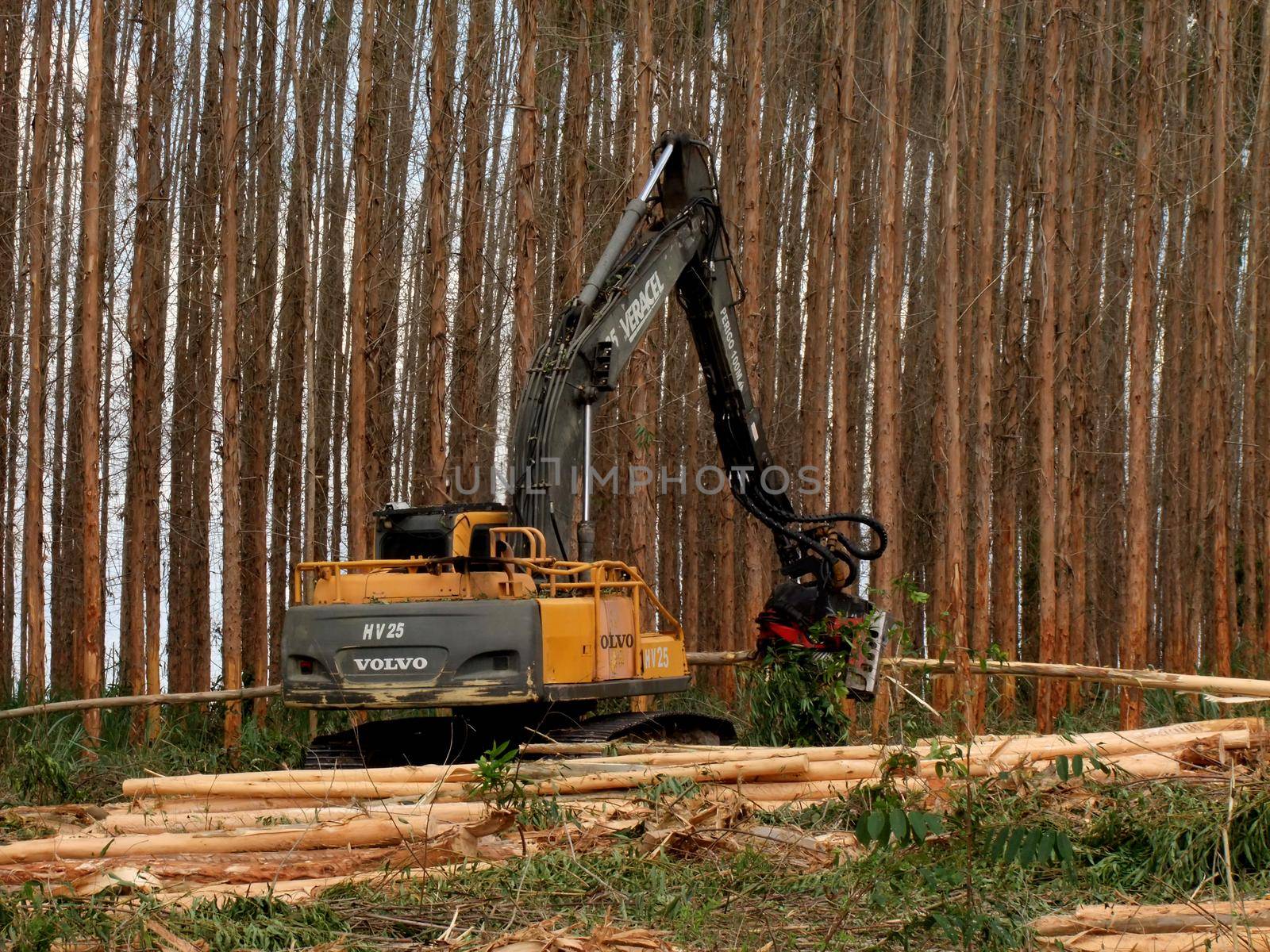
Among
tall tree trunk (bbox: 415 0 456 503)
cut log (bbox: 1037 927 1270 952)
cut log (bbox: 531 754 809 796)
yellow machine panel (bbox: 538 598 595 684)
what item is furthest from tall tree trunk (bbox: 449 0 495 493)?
cut log (bbox: 1037 927 1270 952)

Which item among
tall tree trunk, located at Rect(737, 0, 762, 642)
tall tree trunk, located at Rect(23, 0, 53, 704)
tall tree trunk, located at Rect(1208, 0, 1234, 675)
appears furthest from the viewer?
tall tree trunk, located at Rect(1208, 0, 1234, 675)

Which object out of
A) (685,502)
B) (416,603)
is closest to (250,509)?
(685,502)

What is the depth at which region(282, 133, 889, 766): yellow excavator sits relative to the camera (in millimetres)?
8031

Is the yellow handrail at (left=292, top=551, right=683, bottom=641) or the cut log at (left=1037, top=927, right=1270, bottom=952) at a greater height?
the yellow handrail at (left=292, top=551, right=683, bottom=641)

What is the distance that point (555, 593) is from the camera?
28.2ft

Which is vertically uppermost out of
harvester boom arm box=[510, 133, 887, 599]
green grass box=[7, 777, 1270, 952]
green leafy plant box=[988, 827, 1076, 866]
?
harvester boom arm box=[510, 133, 887, 599]

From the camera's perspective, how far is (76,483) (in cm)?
1830

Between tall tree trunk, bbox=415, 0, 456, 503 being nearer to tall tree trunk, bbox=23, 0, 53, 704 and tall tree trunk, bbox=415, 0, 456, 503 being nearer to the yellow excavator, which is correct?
the yellow excavator

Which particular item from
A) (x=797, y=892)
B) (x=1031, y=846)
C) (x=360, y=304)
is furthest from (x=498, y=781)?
(x=360, y=304)

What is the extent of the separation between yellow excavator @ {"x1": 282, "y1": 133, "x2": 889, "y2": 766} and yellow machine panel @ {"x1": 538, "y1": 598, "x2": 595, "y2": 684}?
1 centimetres

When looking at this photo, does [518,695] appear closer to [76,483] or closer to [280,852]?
[280,852]

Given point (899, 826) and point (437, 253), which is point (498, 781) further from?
point (437, 253)

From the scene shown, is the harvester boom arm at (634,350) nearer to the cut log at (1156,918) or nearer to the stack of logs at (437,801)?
the stack of logs at (437,801)

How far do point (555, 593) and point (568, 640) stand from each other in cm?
38
